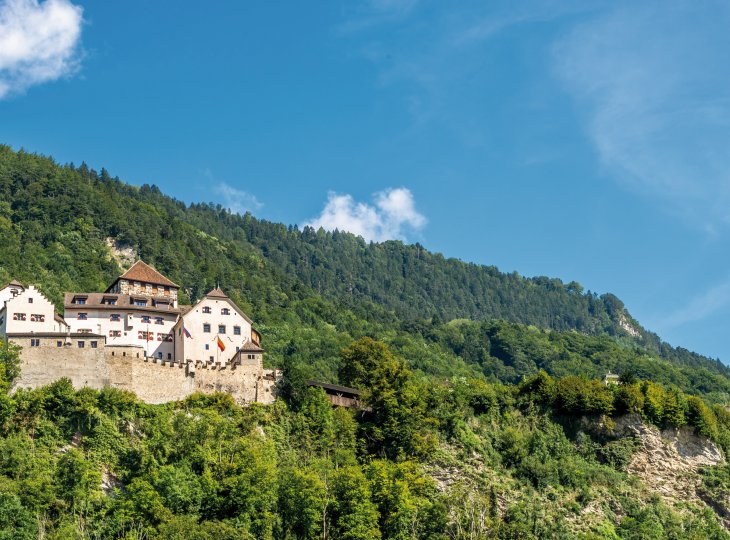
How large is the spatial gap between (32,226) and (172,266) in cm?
2191

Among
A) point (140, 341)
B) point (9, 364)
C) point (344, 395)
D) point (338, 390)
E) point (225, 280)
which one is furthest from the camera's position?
point (225, 280)

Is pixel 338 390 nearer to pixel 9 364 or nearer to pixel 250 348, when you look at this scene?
pixel 250 348

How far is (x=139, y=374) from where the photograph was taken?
7288cm

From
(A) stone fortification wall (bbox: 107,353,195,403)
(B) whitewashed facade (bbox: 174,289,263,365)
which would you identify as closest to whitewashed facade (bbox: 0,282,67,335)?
(A) stone fortification wall (bbox: 107,353,195,403)

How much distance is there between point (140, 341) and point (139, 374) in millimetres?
10910

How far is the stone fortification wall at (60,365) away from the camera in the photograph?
6944 cm

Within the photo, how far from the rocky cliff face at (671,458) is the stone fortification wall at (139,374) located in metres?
29.4

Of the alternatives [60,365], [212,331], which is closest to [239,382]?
[212,331]

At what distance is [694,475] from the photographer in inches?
3250

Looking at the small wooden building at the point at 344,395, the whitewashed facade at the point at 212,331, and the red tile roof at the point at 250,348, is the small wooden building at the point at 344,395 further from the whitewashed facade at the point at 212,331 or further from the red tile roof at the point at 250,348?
the whitewashed facade at the point at 212,331

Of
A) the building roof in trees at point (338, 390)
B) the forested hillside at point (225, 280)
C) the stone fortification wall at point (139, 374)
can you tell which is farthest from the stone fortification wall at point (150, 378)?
the forested hillside at point (225, 280)

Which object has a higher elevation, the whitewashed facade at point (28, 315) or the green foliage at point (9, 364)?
the whitewashed facade at point (28, 315)

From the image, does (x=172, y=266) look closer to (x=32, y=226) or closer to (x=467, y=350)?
(x=32, y=226)

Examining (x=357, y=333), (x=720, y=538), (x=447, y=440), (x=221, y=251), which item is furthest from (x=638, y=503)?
(x=221, y=251)
